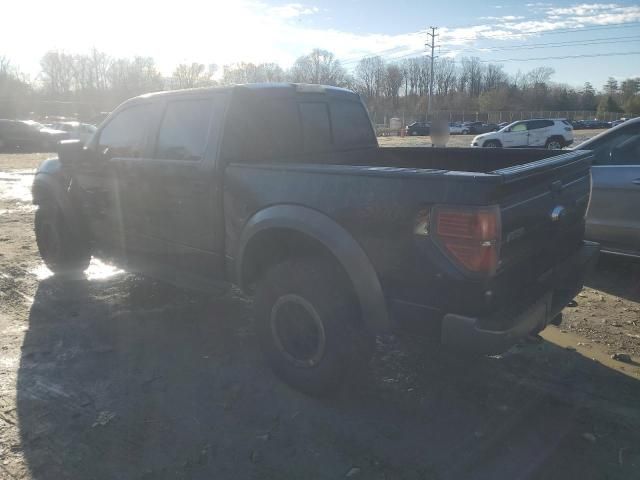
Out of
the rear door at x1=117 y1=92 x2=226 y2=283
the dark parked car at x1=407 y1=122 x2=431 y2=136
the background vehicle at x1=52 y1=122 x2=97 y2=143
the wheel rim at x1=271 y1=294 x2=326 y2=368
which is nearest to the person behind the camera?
the wheel rim at x1=271 y1=294 x2=326 y2=368

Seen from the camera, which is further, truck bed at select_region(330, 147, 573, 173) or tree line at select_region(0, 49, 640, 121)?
tree line at select_region(0, 49, 640, 121)

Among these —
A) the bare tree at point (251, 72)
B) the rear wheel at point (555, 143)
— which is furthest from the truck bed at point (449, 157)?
the bare tree at point (251, 72)

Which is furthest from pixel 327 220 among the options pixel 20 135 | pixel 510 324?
pixel 20 135

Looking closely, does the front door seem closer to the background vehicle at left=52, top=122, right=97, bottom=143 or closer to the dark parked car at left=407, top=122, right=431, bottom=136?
the background vehicle at left=52, top=122, right=97, bottom=143

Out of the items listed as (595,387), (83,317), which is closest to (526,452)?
(595,387)

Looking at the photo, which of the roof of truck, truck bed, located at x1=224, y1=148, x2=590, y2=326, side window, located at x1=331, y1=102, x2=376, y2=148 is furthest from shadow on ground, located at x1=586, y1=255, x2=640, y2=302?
the roof of truck

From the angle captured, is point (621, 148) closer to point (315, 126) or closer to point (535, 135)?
point (315, 126)

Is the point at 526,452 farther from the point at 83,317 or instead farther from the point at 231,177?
the point at 83,317

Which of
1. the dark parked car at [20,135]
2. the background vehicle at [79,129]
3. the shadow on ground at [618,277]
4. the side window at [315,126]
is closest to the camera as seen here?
the side window at [315,126]

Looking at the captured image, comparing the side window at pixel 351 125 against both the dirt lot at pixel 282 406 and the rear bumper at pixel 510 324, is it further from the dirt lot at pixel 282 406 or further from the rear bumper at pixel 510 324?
the rear bumper at pixel 510 324

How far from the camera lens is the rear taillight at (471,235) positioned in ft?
8.20

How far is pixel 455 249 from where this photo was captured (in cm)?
258

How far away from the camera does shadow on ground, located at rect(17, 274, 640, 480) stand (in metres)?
2.74

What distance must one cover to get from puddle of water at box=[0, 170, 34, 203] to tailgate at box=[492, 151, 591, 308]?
11.4 metres
